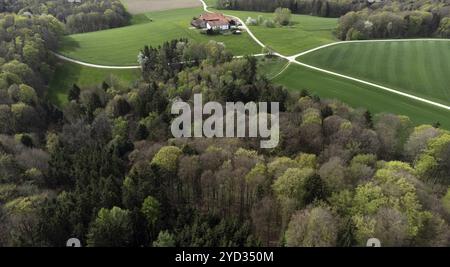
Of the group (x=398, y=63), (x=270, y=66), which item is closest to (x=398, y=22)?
(x=398, y=63)

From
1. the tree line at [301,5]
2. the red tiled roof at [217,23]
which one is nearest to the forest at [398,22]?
the tree line at [301,5]

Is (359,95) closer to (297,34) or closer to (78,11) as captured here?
(297,34)

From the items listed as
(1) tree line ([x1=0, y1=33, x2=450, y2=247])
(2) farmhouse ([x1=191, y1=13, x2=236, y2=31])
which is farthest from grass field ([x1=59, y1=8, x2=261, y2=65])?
(1) tree line ([x1=0, y1=33, x2=450, y2=247])

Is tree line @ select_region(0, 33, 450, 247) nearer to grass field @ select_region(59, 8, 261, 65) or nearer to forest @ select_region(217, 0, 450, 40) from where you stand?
grass field @ select_region(59, 8, 261, 65)
